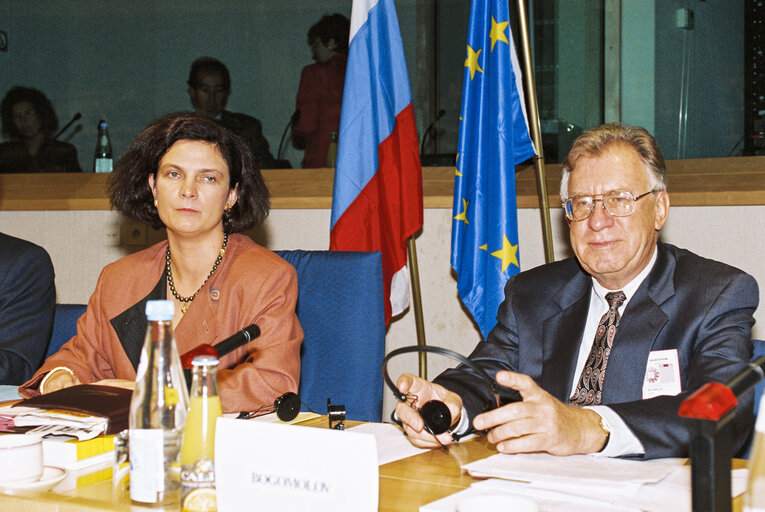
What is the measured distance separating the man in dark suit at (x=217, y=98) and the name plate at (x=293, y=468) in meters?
3.82

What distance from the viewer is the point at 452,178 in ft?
12.0

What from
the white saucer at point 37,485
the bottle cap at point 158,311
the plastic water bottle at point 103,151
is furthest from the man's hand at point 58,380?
the plastic water bottle at point 103,151

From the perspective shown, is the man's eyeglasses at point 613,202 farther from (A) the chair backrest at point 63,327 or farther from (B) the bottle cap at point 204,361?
(A) the chair backrest at point 63,327

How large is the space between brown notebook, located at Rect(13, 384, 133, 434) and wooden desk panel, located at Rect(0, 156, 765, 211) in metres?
Result: 2.09

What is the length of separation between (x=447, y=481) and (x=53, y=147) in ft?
14.3

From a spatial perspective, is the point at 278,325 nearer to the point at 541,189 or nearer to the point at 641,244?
the point at 641,244

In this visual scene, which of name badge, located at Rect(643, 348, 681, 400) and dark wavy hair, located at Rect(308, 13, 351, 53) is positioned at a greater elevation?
dark wavy hair, located at Rect(308, 13, 351, 53)

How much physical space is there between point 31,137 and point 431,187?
2.75 metres

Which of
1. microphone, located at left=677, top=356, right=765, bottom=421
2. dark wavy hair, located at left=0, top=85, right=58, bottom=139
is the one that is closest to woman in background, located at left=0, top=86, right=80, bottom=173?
dark wavy hair, located at left=0, top=85, right=58, bottom=139

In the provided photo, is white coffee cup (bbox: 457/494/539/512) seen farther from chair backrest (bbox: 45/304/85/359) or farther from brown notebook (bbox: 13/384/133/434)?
chair backrest (bbox: 45/304/85/359)

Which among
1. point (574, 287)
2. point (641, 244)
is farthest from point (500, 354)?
point (641, 244)

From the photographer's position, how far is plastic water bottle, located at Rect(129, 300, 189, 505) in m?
1.11

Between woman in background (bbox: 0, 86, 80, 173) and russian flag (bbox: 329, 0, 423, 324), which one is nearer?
russian flag (bbox: 329, 0, 423, 324)

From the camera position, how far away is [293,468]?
3.45 ft
